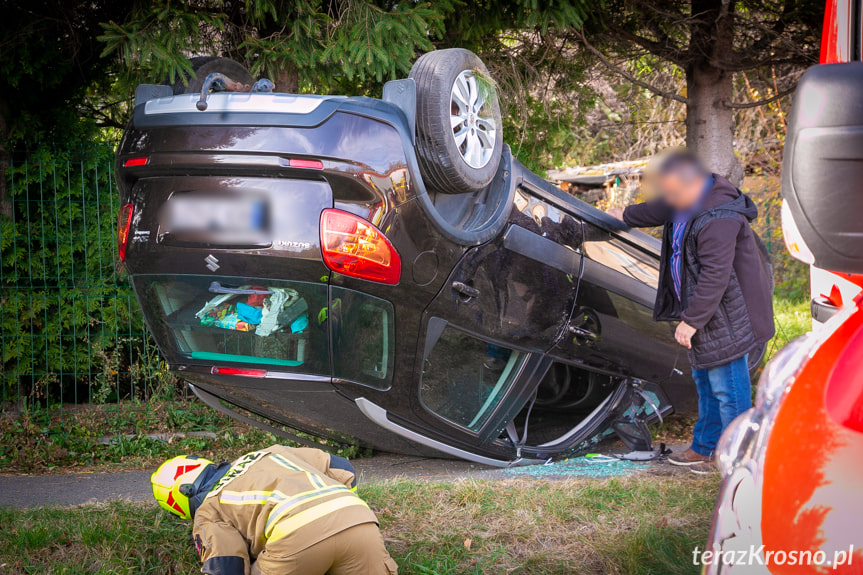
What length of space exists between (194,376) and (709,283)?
8.90 feet

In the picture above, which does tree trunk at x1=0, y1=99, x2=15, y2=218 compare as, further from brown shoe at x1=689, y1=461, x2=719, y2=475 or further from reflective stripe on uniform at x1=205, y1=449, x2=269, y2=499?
brown shoe at x1=689, y1=461, x2=719, y2=475

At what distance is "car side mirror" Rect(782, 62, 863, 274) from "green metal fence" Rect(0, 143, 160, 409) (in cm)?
535

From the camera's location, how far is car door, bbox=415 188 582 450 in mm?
3959

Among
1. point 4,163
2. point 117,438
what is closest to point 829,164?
point 117,438

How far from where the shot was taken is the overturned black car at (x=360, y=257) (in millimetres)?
3391

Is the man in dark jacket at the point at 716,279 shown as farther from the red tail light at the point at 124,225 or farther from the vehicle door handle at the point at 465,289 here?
the red tail light at the point at 124,225

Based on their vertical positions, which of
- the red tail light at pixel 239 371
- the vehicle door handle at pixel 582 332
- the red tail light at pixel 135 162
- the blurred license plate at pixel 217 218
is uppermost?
the red tail light at pixel 135 162

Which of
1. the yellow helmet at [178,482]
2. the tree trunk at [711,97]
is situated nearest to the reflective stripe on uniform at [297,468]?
the yellow helmet at [178,482]

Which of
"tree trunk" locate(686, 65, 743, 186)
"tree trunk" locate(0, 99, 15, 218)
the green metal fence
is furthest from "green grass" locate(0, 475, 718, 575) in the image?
"tree trunk" locate(686, 65, 743, 186)

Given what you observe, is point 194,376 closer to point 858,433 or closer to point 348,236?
point 348,236

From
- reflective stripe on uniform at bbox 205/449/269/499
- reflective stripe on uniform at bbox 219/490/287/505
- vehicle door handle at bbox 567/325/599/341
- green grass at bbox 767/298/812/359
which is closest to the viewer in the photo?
reflective stripe on uniform at bbox 219/490/287/505

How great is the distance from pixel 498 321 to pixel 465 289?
1.15 feet

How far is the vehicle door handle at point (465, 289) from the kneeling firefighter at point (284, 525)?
134cm

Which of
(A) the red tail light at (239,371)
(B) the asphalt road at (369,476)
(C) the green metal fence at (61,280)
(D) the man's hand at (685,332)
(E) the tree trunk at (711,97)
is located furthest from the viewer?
(E) the tree trunk at (711,97)
